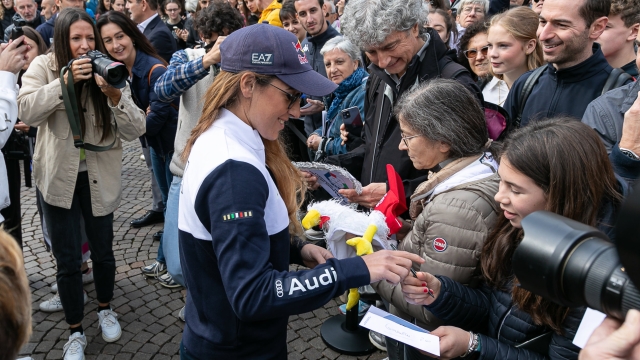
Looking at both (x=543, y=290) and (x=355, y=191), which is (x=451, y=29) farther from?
(x=543, y=290)

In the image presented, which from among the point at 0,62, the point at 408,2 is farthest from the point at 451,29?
the point at 0,62

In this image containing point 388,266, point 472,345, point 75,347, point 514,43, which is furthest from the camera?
point 514,43

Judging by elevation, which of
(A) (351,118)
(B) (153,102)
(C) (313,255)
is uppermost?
(C) (313,255)

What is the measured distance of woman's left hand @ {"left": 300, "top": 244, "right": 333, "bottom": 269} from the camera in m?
2.22

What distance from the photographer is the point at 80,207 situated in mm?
3662

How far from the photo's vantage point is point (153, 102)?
4.51 m

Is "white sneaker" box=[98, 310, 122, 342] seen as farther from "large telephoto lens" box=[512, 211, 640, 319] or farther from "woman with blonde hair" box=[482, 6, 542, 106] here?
"large telephoto lens" box=[512, 211, 640, 319]

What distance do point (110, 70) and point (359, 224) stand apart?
191 cm

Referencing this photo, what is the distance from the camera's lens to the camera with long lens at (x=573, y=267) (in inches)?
40.7

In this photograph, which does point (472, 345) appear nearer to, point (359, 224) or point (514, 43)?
point (359, 224)

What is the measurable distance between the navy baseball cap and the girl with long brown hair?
85 cm

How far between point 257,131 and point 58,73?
7.80ft

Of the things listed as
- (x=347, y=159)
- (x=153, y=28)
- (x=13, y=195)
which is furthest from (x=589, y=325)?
(x=153, y=28)

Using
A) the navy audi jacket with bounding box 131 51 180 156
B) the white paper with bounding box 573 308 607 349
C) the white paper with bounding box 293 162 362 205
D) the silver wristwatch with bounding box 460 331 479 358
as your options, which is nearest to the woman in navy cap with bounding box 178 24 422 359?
the silver wristwatch with bounding box 460 331 479 358
